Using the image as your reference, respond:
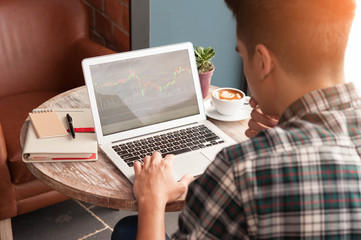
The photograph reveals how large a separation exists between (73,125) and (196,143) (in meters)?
0.42

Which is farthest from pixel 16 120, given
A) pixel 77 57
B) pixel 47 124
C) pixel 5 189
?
pixel 47 124

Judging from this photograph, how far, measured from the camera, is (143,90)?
4.56 ft

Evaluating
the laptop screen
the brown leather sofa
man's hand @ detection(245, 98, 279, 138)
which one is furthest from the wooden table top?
the brown leather sofa


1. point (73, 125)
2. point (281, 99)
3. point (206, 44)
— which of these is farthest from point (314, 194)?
point (206, 44)

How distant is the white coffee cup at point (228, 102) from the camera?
4.98 ft

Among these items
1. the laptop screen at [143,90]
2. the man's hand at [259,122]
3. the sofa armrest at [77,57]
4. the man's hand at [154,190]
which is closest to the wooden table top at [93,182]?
the man's hand at [154,190]

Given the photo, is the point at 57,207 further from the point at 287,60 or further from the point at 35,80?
the point at 287,60

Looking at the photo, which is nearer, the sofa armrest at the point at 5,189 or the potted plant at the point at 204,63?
the potted plant at the point at 204,63

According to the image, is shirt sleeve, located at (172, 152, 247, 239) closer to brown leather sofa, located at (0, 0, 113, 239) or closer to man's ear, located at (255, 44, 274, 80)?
man's ear, located at (255, 44, 274, 80)

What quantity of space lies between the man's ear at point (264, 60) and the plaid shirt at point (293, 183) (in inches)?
5.7

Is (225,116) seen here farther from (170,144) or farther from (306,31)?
(306,31)

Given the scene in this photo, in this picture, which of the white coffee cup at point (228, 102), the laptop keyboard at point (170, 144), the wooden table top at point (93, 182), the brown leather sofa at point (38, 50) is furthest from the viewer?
the brown leather sofa at point (38, 50)

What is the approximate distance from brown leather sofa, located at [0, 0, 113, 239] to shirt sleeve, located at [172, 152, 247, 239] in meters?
1.50

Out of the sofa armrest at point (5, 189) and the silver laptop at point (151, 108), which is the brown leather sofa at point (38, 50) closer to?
the sofa armrest at point (5, 189)
